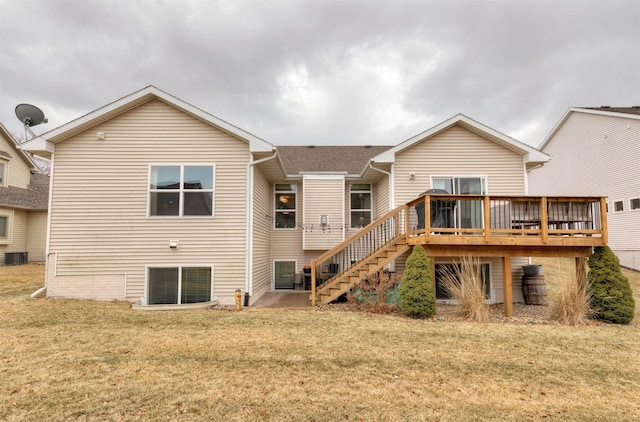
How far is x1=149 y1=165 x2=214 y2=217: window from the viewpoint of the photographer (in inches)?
318

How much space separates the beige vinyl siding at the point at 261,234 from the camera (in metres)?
8.76

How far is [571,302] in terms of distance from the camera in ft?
21.5

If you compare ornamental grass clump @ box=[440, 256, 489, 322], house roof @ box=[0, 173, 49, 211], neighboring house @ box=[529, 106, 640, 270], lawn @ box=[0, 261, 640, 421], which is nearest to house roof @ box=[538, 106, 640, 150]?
neighboring house @ box=[529, 106, 640, 270]

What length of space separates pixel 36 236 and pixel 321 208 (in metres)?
15.6

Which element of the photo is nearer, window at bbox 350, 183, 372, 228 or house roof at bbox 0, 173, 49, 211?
window at bbox 350, 183, 372, 228

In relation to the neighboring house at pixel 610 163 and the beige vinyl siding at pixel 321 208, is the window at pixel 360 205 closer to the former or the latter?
the beige vinyl siding at pixel 321 208

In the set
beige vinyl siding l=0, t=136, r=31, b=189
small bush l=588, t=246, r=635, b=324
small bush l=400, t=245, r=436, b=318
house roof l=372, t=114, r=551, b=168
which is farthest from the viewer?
beige vinyl siding l=0, t=136, r=31, b=189

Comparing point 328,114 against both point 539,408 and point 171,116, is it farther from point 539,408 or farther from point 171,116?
point 539,408

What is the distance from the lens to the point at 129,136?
8.16 m

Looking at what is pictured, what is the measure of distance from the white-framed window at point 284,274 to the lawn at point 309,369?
4.79 m

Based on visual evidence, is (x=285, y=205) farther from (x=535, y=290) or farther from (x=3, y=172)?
(x=3, y=172)

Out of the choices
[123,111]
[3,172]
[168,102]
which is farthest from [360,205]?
[3,172]

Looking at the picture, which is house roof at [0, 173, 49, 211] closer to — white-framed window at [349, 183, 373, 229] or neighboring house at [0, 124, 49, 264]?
neighboring house at [0, 124, 49, 264]

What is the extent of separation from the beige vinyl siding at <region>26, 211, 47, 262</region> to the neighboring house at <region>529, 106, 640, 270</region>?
88.8 feet
